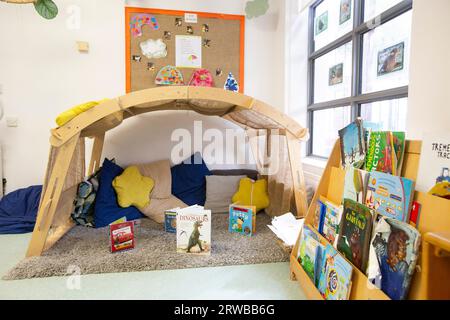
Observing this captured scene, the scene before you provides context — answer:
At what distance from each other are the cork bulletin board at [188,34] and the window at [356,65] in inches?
28.3

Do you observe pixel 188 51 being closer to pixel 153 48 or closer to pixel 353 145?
pixel 153 48

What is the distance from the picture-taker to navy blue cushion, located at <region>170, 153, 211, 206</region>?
2445mm

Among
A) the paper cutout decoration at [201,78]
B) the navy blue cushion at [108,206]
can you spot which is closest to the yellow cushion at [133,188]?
the navy blue cushion at [108,206]

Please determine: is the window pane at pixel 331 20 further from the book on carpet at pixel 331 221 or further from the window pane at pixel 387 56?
the book on carpet at pixel 331 221

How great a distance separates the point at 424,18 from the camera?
1138 mm

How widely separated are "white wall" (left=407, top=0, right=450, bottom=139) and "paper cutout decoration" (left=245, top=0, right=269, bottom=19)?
162 cm

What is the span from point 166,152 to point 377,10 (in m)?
2.03

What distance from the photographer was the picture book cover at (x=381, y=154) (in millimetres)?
930

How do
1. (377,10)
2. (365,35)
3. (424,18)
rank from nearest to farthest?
(424,18), (377,10), (365,35)

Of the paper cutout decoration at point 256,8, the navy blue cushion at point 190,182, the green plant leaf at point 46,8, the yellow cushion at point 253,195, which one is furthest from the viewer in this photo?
the paper cutout decoration at point 256,8

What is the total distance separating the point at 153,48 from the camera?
8.36 ft

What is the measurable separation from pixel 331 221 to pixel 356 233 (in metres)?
0.20
